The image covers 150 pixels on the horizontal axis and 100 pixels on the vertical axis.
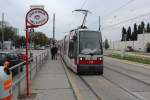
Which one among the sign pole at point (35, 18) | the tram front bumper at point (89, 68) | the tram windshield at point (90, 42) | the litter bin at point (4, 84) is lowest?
the tram front bumper at point (89, 68)

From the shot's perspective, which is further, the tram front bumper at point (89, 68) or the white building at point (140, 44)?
the white building at point (140, 44)

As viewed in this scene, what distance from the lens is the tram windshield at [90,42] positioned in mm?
21000

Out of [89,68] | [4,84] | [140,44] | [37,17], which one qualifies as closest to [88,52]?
[89,68]

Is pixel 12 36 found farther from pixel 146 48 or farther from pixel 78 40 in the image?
pixel 78 40

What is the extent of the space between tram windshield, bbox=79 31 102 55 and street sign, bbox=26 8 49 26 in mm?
9174

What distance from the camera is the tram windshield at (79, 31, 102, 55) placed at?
827 inches

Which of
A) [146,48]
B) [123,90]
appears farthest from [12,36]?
[123,90]

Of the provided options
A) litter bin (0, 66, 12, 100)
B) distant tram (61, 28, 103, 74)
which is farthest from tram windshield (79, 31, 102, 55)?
litter bin (0, 66, 12, 100)

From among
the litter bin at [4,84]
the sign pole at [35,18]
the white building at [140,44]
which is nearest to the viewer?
the litter bin at [4,84]

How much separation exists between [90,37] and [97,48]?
0.83 m

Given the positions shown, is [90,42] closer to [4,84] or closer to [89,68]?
[89,68]

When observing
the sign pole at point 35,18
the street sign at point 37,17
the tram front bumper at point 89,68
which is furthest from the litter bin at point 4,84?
the tram front bumper at point 89,68

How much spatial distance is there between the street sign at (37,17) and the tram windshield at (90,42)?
9.17 metres

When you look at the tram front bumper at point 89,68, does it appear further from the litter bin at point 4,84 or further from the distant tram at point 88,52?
the litter bin at point 4,84
